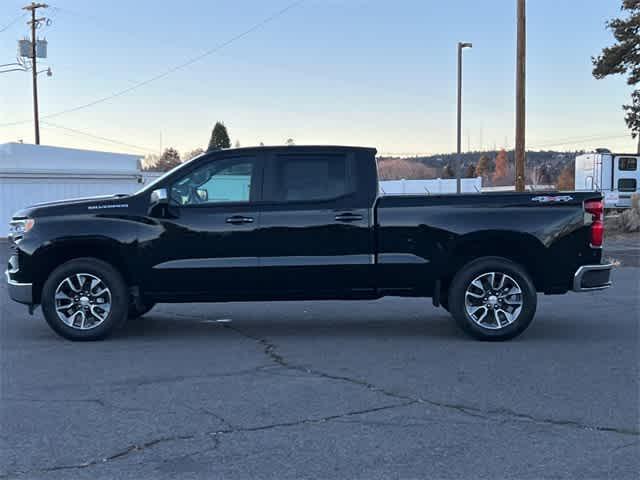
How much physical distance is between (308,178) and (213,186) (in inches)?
39.8

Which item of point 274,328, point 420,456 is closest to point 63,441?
point 420,456

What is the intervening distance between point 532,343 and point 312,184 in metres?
2.83

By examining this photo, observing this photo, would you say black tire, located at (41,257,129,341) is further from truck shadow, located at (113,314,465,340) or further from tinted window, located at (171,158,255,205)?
tinted window, located at (171,158,255,205)

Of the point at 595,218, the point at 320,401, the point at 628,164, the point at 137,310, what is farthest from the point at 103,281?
the point at 628,164

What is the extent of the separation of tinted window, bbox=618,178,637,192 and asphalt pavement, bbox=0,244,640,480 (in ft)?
95.7

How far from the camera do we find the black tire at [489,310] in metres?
7.75

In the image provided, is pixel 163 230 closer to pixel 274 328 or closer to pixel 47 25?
pixel 274 328

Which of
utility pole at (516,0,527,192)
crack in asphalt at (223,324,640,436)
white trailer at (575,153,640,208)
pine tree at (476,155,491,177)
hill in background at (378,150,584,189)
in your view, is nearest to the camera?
crack in asphalt at (223,324,640,436)

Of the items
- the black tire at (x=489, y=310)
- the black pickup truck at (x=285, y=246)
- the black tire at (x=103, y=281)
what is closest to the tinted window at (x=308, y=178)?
the black pickup truck at (x=285, y=246)

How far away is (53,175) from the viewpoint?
102 feet

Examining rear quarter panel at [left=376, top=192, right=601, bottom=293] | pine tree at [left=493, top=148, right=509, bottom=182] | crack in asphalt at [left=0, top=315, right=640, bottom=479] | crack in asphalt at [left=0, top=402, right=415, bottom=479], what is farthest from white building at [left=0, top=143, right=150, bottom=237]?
pine tree at [left=493, top=148, right=509, bottom=182]

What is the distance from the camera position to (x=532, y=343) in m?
7.79

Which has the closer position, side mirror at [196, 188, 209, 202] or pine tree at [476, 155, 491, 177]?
side mirror at [196, 188, 209, 202]

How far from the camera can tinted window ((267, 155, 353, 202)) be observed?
795 centimetres
